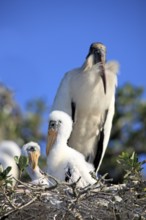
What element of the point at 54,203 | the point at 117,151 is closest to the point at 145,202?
the point at 54,203

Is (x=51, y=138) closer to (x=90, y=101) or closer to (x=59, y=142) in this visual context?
(x=59, y=142)

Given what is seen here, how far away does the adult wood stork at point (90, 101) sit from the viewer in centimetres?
969

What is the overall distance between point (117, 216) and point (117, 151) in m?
7.41

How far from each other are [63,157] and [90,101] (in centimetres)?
170

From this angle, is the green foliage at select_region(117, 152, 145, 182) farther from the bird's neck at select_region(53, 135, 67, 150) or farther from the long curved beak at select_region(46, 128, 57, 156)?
the long curved beak at select_region(46, 128, 57, 156)

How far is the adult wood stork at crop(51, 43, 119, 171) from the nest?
2.93m

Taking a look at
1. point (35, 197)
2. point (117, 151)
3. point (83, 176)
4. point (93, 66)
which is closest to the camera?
point (35, 197)

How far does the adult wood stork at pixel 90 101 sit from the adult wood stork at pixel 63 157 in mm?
740

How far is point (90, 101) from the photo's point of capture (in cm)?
979

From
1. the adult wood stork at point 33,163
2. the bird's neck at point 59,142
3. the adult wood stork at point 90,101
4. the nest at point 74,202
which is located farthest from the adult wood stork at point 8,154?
the nest at point 74,202

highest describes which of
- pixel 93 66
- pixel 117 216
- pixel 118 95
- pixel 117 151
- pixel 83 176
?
pixel 118 95

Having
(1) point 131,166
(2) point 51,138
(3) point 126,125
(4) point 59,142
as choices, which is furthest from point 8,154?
(3) point 126,125

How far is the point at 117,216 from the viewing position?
6621mm

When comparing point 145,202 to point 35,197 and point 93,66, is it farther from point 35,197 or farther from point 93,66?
point 93,66
